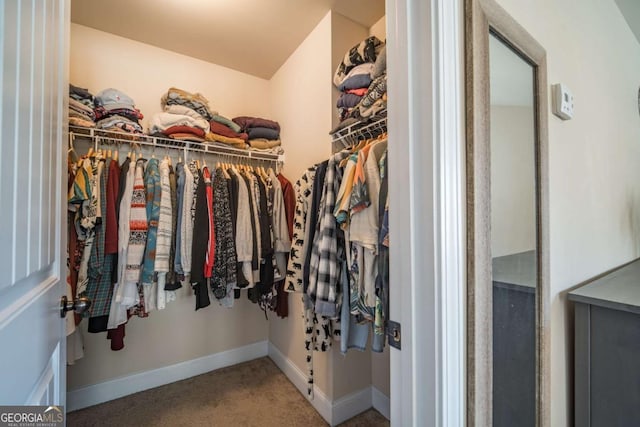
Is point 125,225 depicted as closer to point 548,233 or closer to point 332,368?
point 332,368

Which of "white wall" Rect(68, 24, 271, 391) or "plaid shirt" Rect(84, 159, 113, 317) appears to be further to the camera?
"white wall" Rect(68, 24, 271, 391)

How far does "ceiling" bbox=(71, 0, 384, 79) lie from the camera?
1.56 metres

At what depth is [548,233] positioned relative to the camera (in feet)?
2.76

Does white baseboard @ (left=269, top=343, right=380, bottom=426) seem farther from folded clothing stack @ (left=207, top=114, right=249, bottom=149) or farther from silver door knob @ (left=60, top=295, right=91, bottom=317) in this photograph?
folded clothing stack @ (left=207, top=114, right=249, bottom=149)

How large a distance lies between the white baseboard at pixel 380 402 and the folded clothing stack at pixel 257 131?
1.94m

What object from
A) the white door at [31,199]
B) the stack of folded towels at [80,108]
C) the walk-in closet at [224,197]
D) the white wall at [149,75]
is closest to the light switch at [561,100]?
the walk-in closet at [224,197]

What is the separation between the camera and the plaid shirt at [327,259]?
120cm

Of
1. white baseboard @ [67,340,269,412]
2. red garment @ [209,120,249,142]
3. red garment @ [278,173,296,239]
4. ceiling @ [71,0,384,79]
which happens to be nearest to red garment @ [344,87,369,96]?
ceiling @ [71,0,384,79]

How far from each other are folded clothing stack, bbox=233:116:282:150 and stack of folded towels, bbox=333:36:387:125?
78 cm

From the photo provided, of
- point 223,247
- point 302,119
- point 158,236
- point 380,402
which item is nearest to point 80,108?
point 158,236

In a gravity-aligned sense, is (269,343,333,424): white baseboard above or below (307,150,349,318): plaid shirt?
below

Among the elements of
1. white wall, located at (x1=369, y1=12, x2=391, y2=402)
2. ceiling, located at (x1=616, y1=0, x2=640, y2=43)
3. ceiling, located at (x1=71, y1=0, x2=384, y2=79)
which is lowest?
white wall, located at (x1=369, y1=12, x2=391, y2=402)

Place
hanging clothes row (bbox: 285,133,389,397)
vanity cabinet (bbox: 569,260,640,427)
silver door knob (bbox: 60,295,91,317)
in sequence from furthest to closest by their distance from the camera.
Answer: hanging clothes row (bbox: 285,133,389,397), vanity cabinet (bbox: 569,260,640,427), silver door knob (bbox: 60,295,91,317)

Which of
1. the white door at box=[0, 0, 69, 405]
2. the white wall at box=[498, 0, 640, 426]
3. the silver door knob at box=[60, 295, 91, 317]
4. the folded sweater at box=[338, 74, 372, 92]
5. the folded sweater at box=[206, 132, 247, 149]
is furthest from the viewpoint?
the folded sweater at box=[206, 132, 247, 149]
